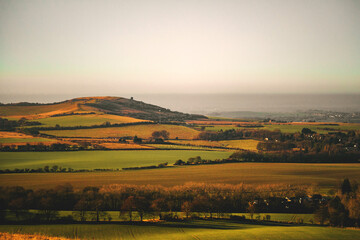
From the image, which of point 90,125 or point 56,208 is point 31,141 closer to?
point 90,125

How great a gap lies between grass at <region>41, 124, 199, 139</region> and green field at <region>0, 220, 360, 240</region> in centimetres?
3589

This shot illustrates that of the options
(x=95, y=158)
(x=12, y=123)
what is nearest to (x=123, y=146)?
(x=95, y=158)

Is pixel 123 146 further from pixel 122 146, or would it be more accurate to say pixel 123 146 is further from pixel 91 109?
pixel 91 109

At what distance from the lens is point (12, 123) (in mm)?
57188

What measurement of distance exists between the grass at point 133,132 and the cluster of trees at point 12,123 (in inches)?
225

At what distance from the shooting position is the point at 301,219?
80.9ft

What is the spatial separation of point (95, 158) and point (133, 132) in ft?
69.1

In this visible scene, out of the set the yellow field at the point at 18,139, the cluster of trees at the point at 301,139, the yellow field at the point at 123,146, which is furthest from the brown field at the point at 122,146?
the cluster of trees at the point at 301,139

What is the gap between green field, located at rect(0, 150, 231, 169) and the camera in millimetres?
36156

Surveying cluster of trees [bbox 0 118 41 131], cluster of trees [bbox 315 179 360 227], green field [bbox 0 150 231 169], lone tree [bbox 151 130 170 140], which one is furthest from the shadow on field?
cluster of trees [bbox 0 118 41 131]

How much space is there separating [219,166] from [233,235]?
19.1 meters

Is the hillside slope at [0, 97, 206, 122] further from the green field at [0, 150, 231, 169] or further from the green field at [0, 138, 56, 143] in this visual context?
the green field at [0, 150, 231, 169]

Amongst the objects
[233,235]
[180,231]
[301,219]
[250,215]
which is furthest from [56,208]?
[301,219]

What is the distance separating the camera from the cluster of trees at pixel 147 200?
2330 cm
